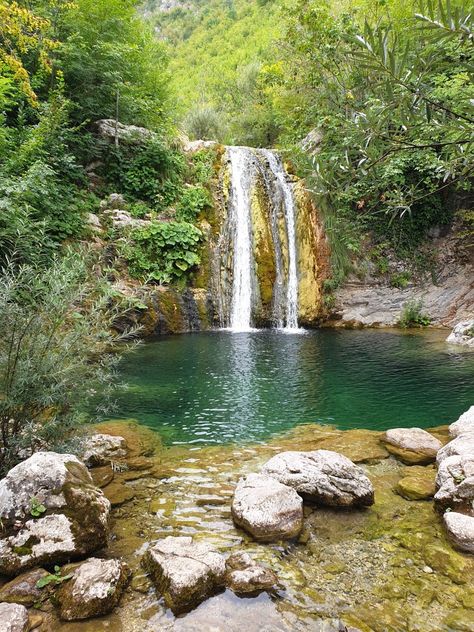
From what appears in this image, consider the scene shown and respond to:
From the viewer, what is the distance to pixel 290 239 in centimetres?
1580

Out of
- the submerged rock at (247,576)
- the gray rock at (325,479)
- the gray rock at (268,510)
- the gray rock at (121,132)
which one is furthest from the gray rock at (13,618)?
the gray rock at (121,132)

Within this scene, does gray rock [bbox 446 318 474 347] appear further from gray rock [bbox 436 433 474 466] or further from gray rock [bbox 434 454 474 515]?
gray rock [bbox 434 454 474 515]

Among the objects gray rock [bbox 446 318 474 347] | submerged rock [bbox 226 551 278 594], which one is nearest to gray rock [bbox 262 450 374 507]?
submerged rock [bbox 226 551 278 594]

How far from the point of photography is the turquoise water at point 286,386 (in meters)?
5.79

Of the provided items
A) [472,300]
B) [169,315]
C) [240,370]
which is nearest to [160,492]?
[240,370]

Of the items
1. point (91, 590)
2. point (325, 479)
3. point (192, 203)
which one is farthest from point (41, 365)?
point (192, 203)

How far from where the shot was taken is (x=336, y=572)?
8.90ft

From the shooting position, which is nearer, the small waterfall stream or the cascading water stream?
the small waterfall stream

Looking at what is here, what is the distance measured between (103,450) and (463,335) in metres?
9.78

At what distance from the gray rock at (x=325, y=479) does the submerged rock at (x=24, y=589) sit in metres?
2.01

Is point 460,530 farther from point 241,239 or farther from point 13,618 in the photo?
point 241,239

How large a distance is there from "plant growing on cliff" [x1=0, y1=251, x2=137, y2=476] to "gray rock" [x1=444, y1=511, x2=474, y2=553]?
3.17m

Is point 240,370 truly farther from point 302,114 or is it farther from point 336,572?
point 302,114

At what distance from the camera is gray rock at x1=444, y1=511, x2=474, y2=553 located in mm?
2902
